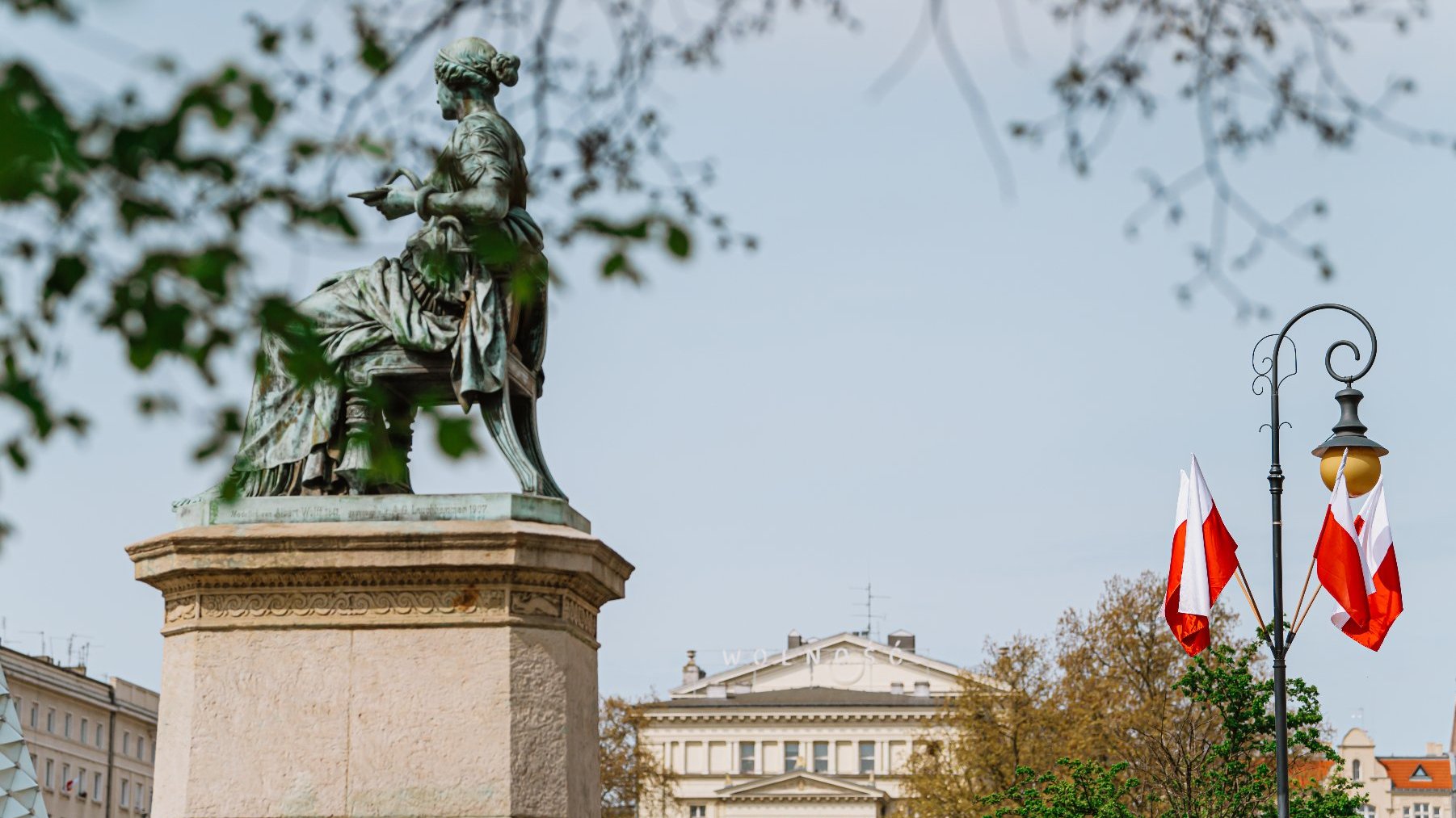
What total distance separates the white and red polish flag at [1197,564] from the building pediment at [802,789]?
8931 centimetres

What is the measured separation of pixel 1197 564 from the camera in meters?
23.8

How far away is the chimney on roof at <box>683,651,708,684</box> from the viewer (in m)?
128

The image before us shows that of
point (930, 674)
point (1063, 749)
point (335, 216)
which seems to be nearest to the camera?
point (335, 216)

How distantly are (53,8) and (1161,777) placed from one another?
33752 millimetres

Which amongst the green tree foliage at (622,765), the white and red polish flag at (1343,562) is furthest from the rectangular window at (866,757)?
the white and red polish flag at (1343,562)

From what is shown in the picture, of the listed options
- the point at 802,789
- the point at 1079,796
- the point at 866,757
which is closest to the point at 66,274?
the point at 1079,796

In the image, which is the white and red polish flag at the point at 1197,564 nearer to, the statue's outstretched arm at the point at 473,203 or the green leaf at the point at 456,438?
the statue's outstretched arm at the point at 473,203

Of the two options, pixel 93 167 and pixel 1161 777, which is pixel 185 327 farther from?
pixel 1161 777

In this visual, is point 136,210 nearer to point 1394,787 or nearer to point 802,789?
point 802,789

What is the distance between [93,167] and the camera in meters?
5.26

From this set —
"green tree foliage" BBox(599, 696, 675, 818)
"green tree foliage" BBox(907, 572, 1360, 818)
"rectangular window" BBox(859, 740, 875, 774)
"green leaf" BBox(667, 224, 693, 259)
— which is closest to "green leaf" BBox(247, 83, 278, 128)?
"green leaf" BBox(667, 224, 693, 259)

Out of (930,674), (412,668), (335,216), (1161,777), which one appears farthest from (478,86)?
(930,674)

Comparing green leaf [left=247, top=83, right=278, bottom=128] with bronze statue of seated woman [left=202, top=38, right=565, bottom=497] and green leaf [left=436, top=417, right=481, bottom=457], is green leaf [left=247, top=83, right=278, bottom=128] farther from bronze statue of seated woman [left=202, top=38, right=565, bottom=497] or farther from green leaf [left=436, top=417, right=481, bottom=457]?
bronze statue of seated woman [left=202, top=38, right=565, bottom=497]

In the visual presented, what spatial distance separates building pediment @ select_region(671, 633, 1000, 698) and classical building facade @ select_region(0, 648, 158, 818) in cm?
3165
